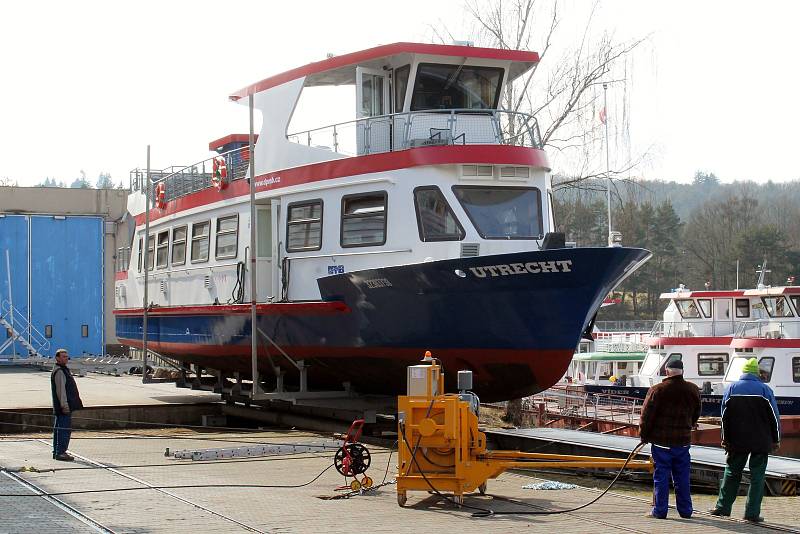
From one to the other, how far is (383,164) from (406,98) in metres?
1.55

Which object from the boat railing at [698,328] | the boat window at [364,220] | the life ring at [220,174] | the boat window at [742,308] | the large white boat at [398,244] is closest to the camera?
the large white boat at [398,244]

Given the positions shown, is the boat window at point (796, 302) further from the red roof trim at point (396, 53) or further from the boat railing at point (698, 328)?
the red roof trim at point (396, 53)

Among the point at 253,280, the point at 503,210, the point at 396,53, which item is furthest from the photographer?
the point at 396,53

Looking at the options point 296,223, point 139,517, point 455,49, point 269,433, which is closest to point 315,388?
point 269,433

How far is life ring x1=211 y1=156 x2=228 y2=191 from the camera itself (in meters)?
18.3

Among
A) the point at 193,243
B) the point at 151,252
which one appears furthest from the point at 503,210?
the point at 151,252

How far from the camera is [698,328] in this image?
36531 mm

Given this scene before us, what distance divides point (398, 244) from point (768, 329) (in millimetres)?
22587

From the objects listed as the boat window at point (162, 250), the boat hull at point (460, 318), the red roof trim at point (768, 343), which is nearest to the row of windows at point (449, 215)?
the boat hull at point (460, 318)

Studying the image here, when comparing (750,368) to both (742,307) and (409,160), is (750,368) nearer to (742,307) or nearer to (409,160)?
(409,160)

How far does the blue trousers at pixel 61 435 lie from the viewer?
13.0 metres

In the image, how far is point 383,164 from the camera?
1523cm

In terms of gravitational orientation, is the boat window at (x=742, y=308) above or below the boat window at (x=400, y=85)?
below

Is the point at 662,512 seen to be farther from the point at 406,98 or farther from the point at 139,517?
the point at 406,98
